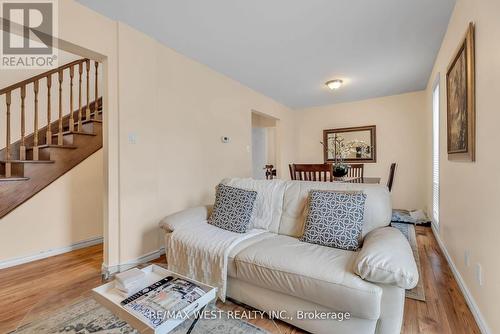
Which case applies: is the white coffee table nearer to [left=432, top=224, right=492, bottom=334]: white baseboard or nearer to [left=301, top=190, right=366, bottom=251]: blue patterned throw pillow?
[left=301, top=190, right=366, bottom=251]: blue patterned throw pillow

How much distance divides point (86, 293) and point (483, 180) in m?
2.88

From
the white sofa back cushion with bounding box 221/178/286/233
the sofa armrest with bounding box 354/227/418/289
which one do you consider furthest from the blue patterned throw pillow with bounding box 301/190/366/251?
the white sofa back cushion with bounding box 221/178/286/233

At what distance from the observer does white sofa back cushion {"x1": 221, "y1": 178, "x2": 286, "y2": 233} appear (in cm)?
224

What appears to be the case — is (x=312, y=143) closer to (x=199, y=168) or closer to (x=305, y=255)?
(x=199, y=168)

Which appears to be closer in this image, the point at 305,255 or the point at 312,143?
the point at 305,255

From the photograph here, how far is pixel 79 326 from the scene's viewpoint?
1122 mm

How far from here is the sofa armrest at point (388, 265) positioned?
48.3 inches

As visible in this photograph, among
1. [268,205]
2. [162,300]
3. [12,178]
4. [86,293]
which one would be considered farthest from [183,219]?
[12,178]

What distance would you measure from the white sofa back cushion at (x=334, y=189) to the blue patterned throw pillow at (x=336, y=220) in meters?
0.11

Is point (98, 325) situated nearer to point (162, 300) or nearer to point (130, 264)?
point (162, 300)

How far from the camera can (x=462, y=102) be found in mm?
1890

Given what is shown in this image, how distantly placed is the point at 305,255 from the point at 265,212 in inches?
30.4

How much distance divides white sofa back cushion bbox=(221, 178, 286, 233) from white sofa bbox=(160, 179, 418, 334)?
0.37ft

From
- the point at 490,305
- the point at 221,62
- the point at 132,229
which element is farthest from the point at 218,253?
the point at 221,62
